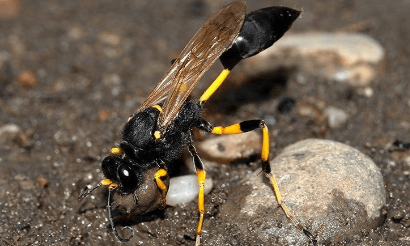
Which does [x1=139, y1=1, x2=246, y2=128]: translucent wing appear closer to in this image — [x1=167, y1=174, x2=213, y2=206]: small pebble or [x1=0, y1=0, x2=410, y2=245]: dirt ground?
[x1=167, y1=174, x2=213, y2=206]: small pebble

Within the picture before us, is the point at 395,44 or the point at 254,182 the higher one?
the point at 254,182

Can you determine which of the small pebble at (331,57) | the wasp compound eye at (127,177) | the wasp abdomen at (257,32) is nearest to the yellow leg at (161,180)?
the wasp compound eye at (127,177)

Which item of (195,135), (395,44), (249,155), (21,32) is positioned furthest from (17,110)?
(395,44)

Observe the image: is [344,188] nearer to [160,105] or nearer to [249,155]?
[249,155]

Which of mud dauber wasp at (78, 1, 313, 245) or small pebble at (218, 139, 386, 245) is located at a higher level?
mud dauber wasp at (78, 1, 313, 245)

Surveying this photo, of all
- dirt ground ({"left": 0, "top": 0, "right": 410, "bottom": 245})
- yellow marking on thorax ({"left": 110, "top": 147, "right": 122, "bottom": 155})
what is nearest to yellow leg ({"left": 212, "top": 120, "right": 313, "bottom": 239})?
dirt ground ({"left": 0, "top": 0, "right": 410, "bottom": 245})

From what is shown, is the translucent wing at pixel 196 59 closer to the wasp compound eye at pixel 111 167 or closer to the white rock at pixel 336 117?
the wasp compound eye at pixel 111 167

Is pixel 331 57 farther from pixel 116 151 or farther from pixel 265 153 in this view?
pixel 116 151
